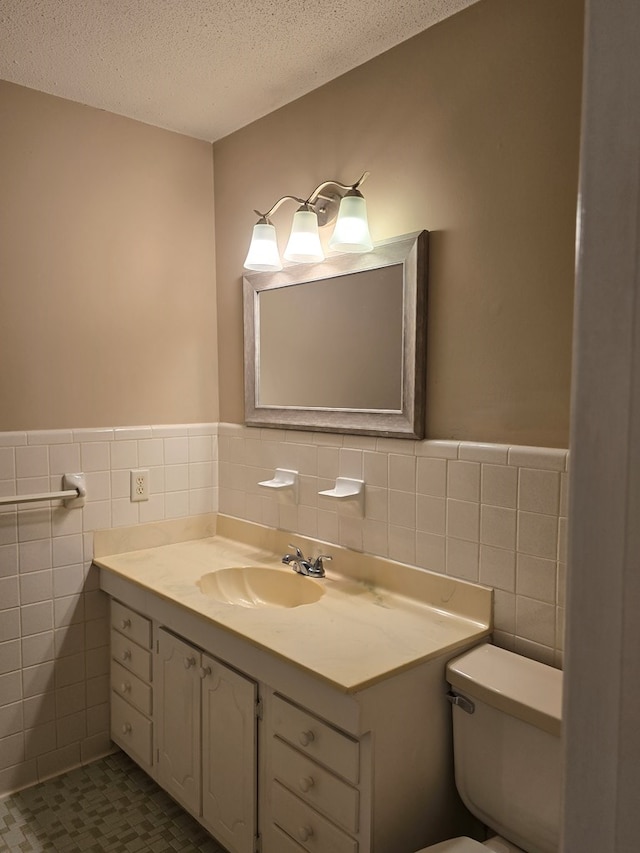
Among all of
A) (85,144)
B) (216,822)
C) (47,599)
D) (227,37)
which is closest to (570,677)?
(216,822)

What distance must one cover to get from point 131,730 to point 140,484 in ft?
2.90

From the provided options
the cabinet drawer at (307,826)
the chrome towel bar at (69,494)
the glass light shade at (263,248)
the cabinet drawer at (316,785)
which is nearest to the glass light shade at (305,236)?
the glass light shade at (263,248)

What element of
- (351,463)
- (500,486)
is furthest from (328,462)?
(500,486)

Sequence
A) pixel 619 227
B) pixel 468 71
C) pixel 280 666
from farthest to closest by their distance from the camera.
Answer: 1. pixel 468 71
2. pixel 280 666
3. pixel 619 227

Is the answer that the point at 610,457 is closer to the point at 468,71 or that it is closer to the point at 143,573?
the point at 468,71

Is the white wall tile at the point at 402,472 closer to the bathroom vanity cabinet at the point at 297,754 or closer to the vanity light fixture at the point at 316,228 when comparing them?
the bathroom vanity cabinet at the point at 297,754

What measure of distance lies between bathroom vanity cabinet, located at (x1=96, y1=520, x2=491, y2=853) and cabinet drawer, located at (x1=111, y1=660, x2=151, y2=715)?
1 centimetres

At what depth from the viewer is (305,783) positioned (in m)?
1.46

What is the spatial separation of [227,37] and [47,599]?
1.93 metres

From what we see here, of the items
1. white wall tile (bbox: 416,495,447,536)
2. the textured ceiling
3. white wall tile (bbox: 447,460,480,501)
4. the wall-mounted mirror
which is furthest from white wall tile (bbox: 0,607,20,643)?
the textured ceiling

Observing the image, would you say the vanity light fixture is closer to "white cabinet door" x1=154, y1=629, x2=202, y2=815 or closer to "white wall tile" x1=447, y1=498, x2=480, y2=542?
"white wall tile" x1=447, y1=498, x2=480, y2=542

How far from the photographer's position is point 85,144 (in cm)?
220

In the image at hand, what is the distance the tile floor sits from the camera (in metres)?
1.88

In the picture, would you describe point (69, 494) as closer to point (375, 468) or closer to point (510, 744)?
point (375, 468)
